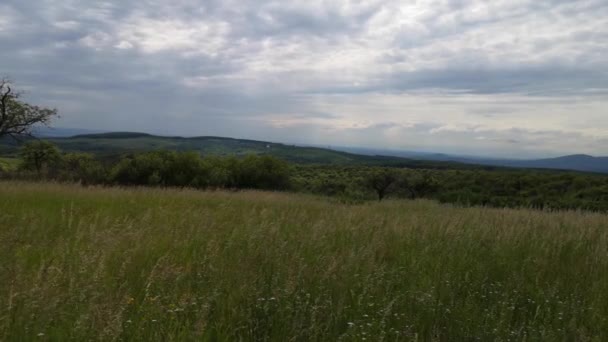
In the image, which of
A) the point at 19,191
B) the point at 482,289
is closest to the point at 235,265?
the point at 482,289

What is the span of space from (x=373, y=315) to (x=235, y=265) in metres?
1.42

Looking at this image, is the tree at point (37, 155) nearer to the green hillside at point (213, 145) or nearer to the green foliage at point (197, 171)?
the green foliage at point (197, 171)

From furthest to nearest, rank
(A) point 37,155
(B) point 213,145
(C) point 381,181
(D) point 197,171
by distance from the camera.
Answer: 1. (B) point 213,145
2. (C) point 381,181
3. (A) point 37,155
4. (D) point 197,171

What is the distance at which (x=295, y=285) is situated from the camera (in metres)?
3.53

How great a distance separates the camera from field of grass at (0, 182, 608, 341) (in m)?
2.87

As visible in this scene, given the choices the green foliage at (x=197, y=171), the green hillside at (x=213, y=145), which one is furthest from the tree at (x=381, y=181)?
the green hillside at (x=213, y=145)

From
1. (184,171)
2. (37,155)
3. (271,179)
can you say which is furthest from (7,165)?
(271,179)

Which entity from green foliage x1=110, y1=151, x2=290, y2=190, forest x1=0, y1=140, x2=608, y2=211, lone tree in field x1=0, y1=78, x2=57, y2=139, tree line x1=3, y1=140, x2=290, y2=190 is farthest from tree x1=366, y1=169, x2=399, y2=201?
lone tree in field x1=0, y1=78, x2=57, y2=139

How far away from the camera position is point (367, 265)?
14.2ft

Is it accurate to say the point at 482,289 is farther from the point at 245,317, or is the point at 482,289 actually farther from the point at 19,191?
the point at 19,191

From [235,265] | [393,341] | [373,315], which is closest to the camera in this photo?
[393,341]

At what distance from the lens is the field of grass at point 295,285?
2869 millimetres

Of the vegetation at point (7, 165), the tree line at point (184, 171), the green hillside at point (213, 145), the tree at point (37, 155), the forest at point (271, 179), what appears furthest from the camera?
the green hillside at point (213, 145)

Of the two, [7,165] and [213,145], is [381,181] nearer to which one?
[7,165]
